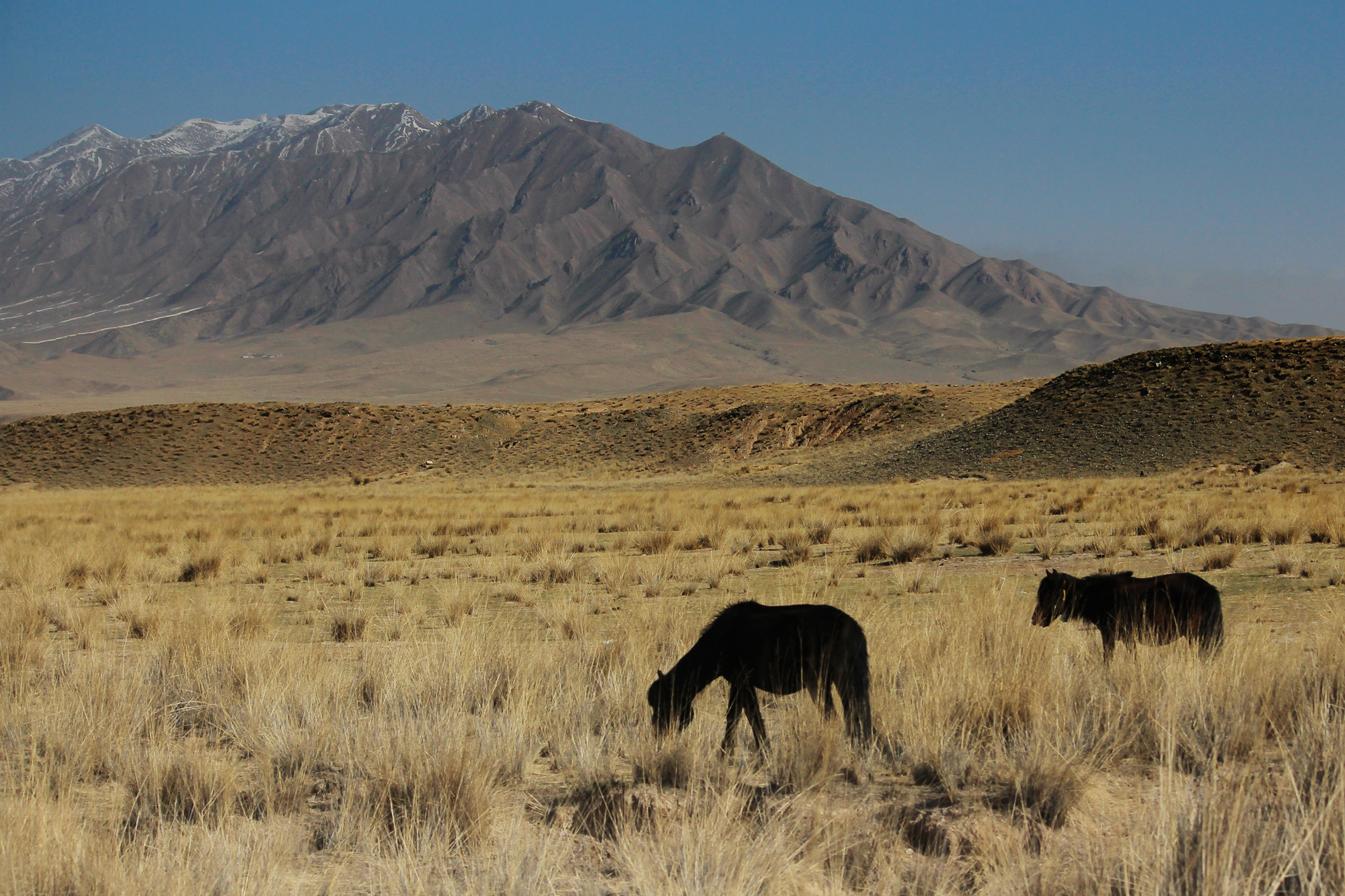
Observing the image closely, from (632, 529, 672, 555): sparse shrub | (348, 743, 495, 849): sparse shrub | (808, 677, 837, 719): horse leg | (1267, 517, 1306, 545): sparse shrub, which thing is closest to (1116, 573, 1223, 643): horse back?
(808, 677, 837, 719): horse leg

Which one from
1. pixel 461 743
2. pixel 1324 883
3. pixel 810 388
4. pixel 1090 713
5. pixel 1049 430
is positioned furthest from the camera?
pixel 810 388

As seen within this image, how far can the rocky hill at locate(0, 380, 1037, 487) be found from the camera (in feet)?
200

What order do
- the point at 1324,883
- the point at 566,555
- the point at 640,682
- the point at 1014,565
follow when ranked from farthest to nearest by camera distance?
the point at 566,555
the point at 1014,565
the point at 640,682
the point at 1324,883

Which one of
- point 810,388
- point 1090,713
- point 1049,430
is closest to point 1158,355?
point 1049,430

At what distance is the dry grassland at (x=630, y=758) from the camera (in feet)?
12.7

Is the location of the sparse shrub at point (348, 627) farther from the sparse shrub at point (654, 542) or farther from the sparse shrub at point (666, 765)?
the sparse shrub at point (654, 542)

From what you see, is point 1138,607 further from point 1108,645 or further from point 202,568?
point 202,568

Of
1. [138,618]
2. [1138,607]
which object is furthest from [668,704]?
[138,618]

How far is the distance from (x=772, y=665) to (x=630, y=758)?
3.22 feet

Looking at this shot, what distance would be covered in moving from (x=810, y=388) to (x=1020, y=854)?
75.5 metres

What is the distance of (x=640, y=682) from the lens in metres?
6.89

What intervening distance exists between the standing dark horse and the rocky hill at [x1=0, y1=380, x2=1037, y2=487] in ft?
161

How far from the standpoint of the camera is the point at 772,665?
5.08 m

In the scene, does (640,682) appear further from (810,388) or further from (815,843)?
(810,388)
